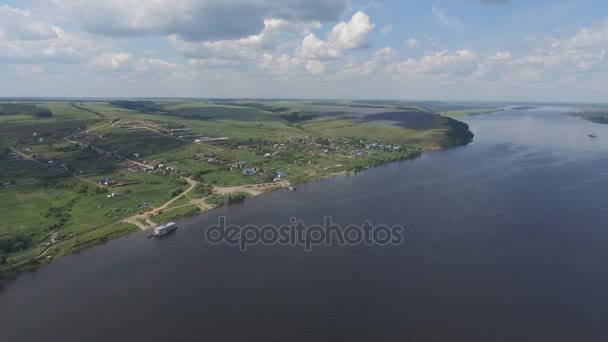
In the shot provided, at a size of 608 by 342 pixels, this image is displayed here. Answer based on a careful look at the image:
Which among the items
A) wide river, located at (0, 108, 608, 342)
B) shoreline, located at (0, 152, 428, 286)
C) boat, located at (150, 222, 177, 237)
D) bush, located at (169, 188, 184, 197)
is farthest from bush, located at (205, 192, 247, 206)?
boat, located at (150, 222, 177, 237)

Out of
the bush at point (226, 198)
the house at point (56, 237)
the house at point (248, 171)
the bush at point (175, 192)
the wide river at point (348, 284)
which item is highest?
the house at point (248, 171)

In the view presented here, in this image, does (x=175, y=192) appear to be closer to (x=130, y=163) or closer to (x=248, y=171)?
(x=248, y=171)

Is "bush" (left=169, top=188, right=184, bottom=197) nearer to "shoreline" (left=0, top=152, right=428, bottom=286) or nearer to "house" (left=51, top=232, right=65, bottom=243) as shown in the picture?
"shoreline" (left=0, top=152, right=428, bottom=286)

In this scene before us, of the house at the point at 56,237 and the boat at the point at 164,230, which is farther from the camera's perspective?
the boat at the point at 164,230

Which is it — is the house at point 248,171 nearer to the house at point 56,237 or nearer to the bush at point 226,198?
the bush at point 226,198

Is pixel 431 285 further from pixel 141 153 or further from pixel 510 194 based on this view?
pixel 141 153

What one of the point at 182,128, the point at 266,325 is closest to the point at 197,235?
the point at 266,325

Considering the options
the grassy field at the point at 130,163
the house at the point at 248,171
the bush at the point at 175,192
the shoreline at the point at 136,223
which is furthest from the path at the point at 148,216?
the house at the point at 248,171

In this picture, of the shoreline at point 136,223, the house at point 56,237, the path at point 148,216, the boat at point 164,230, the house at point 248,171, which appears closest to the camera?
the shoreline at point 136,223
